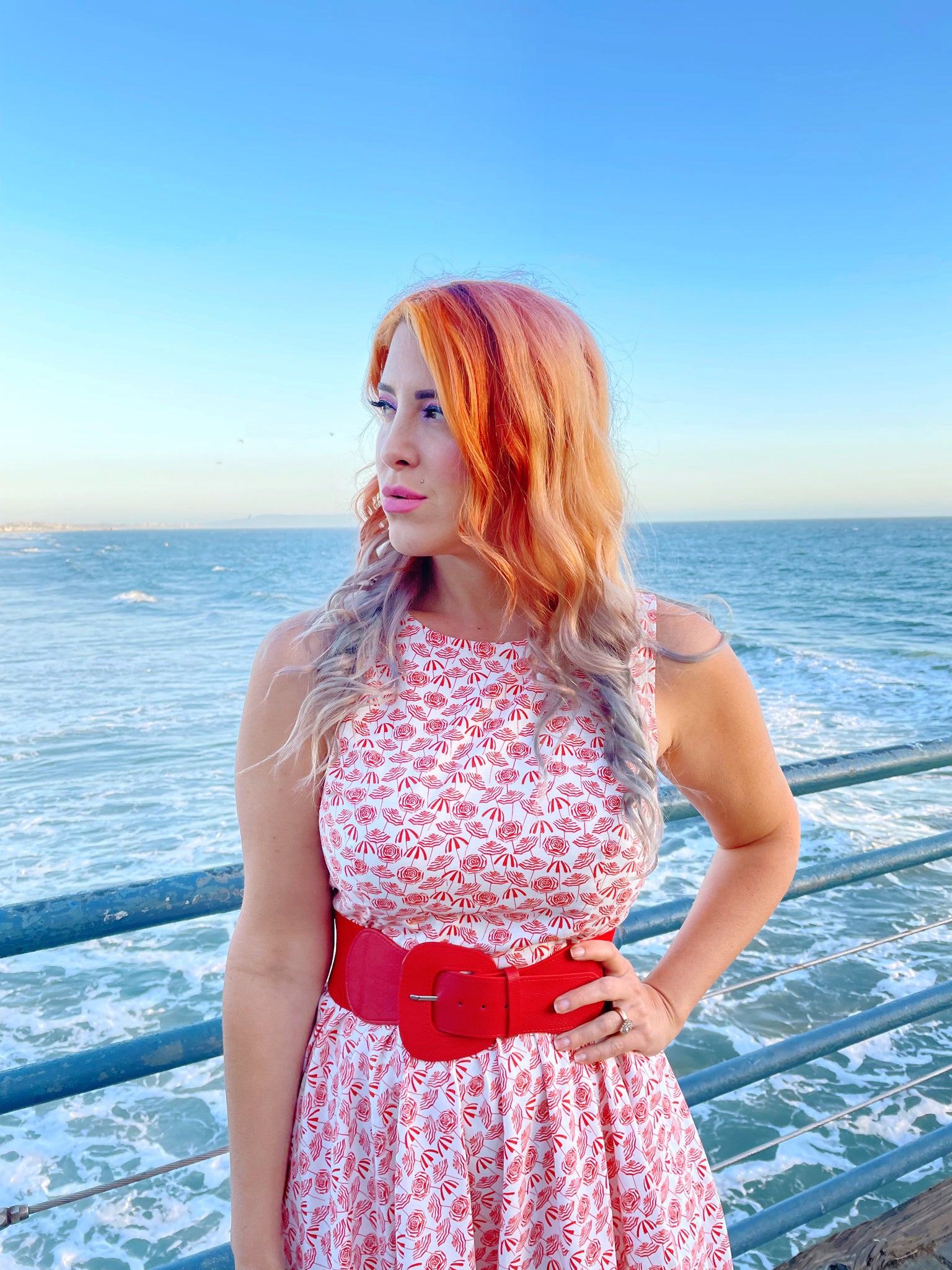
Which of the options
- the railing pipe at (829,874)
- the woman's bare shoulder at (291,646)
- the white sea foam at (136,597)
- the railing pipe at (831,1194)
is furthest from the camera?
the white sea foam at (136,597)

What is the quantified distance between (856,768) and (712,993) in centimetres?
49

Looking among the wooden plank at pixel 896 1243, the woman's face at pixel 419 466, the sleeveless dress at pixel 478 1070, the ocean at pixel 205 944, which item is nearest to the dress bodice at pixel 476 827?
the sleeveless dress at pixel 478 1070

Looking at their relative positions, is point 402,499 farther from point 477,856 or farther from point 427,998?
point 427,998

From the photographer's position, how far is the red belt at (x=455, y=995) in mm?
1090

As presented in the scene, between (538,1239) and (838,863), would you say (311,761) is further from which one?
(838,863)

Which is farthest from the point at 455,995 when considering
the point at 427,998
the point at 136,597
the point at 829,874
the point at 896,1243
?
the point at 136,597

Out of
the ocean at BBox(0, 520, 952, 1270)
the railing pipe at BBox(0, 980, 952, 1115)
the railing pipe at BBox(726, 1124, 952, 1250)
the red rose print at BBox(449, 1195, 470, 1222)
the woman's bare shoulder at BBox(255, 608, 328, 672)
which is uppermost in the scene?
the woman's bare shoulder at BBox(255, 608, 328, 672)

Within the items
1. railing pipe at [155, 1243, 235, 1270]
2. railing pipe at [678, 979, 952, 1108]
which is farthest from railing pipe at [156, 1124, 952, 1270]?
railing pipe at [155, 1243, 235, 1270]

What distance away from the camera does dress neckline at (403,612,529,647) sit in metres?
1.27

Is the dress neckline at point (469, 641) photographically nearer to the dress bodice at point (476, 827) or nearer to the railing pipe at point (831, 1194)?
the dress bodice at point (476, 827)

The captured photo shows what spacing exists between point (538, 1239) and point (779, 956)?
4.77m

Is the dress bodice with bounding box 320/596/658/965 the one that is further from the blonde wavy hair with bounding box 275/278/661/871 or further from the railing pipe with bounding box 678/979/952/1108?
the railing pipe with bounding box 678/979/952/1108

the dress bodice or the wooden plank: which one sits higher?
the dress bodice

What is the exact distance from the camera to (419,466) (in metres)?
1.25
